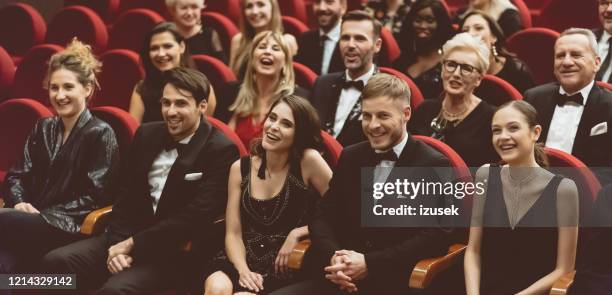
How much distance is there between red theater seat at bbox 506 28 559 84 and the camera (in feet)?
5.62

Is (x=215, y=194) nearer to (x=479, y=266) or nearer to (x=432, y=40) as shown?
(x=479, y=266)

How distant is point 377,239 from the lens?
44.4 inches

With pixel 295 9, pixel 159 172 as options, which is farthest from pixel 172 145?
pixel 295 9

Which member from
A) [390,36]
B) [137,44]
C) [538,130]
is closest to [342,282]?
[538,130]

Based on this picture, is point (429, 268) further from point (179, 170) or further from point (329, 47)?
point (329, 47)

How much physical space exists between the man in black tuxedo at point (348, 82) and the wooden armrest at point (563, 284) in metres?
0.54

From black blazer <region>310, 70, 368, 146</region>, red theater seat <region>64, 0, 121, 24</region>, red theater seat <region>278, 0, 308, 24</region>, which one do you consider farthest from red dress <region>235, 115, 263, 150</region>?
red theater seat <region>64, 0, 121, 24</region>

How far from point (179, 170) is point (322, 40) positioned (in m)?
0.68

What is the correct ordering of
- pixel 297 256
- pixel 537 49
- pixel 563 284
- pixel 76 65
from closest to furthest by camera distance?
pixel 563 284, pixel 297 256, pixel 76 65, pixel 537 49

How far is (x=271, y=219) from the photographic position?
1.18 meters

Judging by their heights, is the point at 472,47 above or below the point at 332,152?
above

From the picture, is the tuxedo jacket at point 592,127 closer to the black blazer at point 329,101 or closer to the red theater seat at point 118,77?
the black blazer at point 329,101

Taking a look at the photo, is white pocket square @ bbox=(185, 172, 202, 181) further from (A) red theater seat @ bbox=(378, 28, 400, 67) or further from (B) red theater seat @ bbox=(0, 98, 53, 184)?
(A) red theater seat @ bbox=(378, 28, 400, 67)

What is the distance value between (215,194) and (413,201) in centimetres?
29
